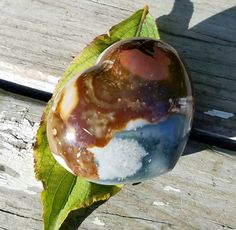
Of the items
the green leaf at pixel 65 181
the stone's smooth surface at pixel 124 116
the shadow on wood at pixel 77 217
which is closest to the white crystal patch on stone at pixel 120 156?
the stone's smooth surface at pixel 124 116

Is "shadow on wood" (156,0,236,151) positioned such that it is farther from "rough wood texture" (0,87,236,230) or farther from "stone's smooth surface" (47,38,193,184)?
"stone's smooth surface" (47,38,193,184)

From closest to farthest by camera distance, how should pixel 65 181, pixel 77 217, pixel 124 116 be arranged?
pixel 124 116, pixel 65 181, pixel 77 217

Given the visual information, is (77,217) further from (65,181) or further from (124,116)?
(124,116)

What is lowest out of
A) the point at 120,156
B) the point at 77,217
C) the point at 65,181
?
the point at 77,217

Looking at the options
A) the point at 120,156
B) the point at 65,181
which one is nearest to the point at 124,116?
the point at 120,156

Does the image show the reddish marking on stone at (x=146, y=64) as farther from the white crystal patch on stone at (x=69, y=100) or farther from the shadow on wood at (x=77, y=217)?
the shadow on wood at (x=77, y=217)

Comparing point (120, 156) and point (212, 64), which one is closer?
point (120, 156)
